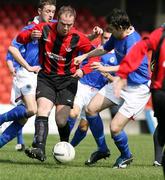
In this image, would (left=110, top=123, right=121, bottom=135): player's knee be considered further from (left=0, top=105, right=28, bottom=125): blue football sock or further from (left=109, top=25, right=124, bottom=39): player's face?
(left=0, top=105, right=28, bottom=125): blue football sock

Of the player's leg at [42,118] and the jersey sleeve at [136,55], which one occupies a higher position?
the jersey sleeve at [136,55]

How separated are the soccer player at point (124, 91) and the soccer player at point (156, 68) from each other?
1719 mm

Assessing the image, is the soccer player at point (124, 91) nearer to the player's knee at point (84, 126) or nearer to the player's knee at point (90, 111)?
the player's knee at point (90, 111)

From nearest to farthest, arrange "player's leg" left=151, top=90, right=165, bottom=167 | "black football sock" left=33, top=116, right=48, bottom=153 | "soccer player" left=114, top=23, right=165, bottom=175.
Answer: "soccer player" left=114, top=23, right=165, bottom=175 → "player's leg" left=151, top=90, right=165, bottom=167 → "black football sock" left=33, top=116, right=48, bottom=153

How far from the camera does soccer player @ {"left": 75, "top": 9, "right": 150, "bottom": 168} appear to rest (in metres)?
8.74

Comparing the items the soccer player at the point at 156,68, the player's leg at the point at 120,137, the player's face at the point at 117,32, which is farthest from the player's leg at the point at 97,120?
the soccer player at the point at 156,68

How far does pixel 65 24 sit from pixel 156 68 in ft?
6.87

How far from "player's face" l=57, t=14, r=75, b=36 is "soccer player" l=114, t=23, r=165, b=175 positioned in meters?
1.98

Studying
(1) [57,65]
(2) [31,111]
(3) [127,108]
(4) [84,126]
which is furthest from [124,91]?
(4) [84,126]

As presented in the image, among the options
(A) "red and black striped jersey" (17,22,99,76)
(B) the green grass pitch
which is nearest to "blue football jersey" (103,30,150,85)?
(A) "red and black striped jersey" (17,22,99,76)

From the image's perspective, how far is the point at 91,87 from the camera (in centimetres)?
1138

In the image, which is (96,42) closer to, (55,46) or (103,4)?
(55,46)

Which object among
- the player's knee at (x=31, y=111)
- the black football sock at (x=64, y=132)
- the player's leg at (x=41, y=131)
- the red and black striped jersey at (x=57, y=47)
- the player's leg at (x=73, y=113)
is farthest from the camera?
the player's leg at (x=73, y=113)

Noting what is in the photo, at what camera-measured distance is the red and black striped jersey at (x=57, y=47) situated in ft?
29.8
